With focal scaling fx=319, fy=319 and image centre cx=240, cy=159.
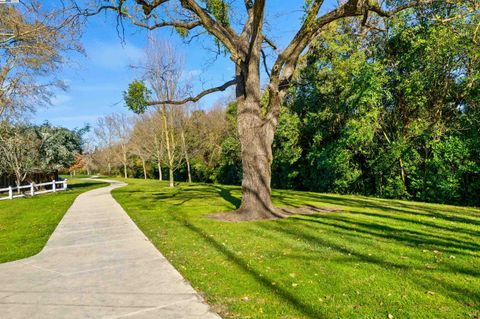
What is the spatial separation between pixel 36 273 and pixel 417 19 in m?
17.6

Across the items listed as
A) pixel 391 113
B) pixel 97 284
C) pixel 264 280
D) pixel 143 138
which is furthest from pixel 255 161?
pixel 143 138

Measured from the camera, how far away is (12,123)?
22203 millimetres

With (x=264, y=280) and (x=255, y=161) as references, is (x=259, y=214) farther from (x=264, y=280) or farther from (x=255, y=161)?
(x=264, y=280)

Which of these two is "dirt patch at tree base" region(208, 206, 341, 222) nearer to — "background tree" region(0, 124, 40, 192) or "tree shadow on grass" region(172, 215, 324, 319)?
"tree shadow on grass" region(172, 215, 324, 319)

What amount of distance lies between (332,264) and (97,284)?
3.17 m

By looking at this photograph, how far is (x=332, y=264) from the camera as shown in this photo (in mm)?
4551

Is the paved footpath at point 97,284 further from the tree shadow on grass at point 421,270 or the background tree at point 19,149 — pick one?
the background tree at point 19,149

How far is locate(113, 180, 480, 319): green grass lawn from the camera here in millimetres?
3256

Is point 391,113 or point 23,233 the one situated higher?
point 391,113

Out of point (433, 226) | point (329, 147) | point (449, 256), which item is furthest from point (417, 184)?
point (449, 256)

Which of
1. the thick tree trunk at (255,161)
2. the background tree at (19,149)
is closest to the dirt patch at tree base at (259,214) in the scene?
the thick tree trunk at (255,161)

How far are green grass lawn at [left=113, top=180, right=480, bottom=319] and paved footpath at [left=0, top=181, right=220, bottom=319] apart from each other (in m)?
A: 0.32

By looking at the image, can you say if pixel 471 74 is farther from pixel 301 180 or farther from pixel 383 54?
pixel 301 180

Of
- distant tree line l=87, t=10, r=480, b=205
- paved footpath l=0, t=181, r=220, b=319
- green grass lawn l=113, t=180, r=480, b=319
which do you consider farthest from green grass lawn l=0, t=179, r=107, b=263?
distant tree line l=87, t=10, r=480, b=205
